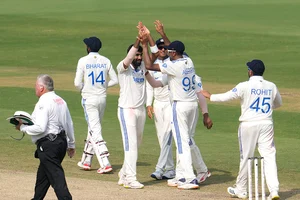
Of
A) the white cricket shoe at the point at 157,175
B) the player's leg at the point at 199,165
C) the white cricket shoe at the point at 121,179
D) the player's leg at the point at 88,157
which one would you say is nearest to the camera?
the white cricket shoe at the point at 121,179

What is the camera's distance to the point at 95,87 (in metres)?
16.1

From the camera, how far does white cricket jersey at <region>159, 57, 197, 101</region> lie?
14.5m

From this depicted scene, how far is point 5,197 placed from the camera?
533 inches

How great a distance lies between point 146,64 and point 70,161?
3577 millimetres

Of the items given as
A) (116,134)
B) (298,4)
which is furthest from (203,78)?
(298,4)

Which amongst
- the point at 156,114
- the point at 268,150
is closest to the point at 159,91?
the point at 156,114

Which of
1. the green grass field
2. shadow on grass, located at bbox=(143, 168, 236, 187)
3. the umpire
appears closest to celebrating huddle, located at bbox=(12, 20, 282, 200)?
the umpire

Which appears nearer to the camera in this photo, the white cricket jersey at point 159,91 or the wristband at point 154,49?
the wristband at point 154,49

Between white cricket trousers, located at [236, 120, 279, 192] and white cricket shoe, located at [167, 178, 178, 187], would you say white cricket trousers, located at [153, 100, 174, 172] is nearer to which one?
white cricket shoe, located at [167, 178, 178, 187]

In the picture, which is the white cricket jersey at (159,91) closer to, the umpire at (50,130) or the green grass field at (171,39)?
the green grass field at (171,39)

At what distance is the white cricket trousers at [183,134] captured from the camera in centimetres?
1459

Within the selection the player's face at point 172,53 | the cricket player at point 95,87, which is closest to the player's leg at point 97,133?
the cricket player at point 95,87

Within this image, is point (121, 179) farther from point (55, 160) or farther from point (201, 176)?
point (55, 160)

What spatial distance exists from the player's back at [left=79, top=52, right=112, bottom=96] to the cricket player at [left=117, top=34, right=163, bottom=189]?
1.16 metres
